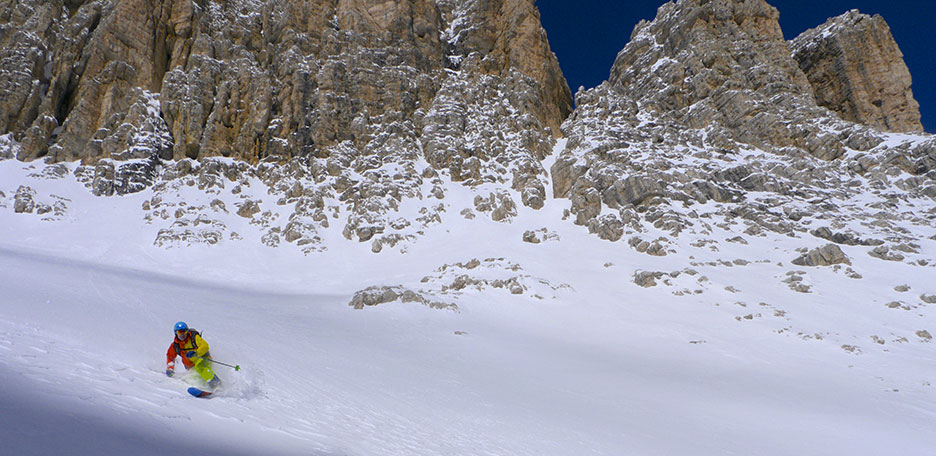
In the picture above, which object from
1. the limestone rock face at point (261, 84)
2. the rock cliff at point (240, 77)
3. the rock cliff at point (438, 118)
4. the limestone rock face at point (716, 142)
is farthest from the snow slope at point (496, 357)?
the rock cliff at point (240, 77)

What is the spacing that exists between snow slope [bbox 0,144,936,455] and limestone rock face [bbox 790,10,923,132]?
33.4 m

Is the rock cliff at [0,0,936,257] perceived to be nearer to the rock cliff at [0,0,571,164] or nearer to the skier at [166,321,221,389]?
the rock cliff at [0,0,571,164]

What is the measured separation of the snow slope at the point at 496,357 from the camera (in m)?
6.48

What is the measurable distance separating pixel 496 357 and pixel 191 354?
9.63 meters

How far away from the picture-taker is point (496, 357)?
49.4 feet

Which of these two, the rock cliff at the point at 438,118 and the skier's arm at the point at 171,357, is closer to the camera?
the skier's arm at the point at 171,357

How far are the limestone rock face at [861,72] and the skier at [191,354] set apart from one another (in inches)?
2842

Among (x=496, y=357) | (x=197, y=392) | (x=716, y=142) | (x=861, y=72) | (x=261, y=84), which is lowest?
(x=197, y=392)

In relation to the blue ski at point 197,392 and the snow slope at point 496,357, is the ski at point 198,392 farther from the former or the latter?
the snow slope at point 496,357

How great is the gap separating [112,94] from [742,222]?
69.2 metres

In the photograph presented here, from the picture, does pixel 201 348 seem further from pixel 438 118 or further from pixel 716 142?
pixel 716 142

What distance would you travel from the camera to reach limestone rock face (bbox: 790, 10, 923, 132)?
52469 millimetres

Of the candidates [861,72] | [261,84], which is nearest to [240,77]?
[261,84]

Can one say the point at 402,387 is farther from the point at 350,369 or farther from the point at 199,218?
the point at 199,218
